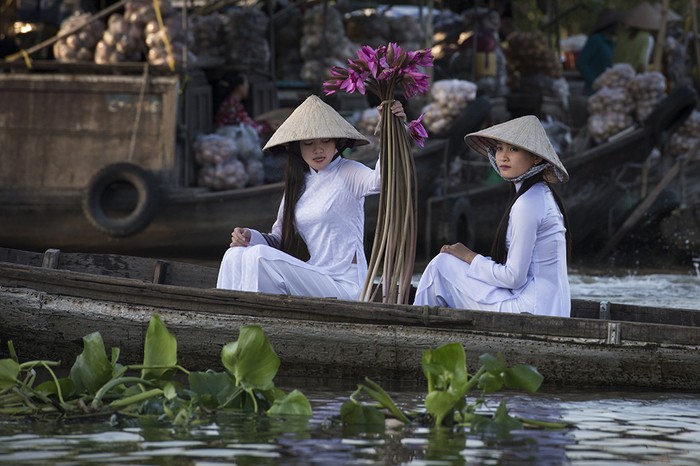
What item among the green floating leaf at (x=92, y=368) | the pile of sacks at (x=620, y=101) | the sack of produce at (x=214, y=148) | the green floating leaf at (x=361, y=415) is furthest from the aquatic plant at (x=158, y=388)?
the pile of sacks at (x=620, y=101)

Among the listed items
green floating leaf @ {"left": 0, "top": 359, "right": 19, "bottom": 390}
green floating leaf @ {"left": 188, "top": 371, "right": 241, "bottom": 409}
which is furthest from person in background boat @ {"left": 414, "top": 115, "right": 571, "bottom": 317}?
green floating leaf @ {"left": 0, "top": 359, "right": 19, "bottom": 390}

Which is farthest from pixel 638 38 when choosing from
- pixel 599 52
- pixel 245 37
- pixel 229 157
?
pixel 229 157

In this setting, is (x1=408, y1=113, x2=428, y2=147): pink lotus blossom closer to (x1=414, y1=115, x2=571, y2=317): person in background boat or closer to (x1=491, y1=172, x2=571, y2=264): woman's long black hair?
(x1=414, y1=115, x2=571, y2=317): person in background boat

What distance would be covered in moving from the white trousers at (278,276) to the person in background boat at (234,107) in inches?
226

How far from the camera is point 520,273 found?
5445 mm

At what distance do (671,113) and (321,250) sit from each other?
6632 mm

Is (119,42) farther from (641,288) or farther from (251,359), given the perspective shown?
(251,359)

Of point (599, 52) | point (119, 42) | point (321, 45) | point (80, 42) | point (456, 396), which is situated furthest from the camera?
point (599, 52)

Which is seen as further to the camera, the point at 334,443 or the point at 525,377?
the point at 525,377

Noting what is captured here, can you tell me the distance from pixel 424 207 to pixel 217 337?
260 inches

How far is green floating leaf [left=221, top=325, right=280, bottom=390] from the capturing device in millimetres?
4590

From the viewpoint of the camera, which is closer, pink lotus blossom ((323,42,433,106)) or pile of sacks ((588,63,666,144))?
pink lotus blossom ((323,42,433,106))

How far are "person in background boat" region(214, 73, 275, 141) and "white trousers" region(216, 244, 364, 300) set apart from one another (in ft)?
18.8

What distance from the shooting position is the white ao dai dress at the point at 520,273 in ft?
17.7
